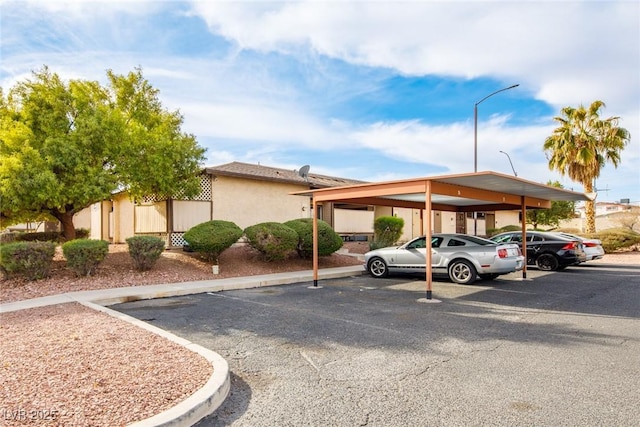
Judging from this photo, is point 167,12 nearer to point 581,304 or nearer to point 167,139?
point 167,139

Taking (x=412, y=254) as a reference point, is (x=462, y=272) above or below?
below

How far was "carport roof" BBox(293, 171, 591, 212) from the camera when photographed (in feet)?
30.1

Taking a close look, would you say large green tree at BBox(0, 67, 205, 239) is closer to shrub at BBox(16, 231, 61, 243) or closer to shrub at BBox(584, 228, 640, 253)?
shrub at BBox(16, 231, 61, 243)

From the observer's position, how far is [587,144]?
22672mm

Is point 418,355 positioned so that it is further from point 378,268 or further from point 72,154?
point 72,154

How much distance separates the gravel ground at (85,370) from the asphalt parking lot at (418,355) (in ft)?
1.95

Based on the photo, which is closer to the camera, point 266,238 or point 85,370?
point 85,370

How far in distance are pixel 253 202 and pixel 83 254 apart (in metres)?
7.49

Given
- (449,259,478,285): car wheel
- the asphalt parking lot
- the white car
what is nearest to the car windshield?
(449,259,478,285): car wheel

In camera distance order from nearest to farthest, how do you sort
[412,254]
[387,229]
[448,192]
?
[448,192]
[412,254]
[387,229]

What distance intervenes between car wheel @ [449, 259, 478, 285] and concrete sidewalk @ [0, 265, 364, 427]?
11.3ft

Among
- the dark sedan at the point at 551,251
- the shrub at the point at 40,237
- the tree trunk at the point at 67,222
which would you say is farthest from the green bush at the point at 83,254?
the dark sedan at the point at 551,251

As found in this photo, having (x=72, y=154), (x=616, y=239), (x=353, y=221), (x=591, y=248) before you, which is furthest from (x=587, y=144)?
(x=72, y=154)

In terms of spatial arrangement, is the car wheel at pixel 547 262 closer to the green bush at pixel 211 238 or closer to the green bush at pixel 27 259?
the green bush at pixel 211 238
